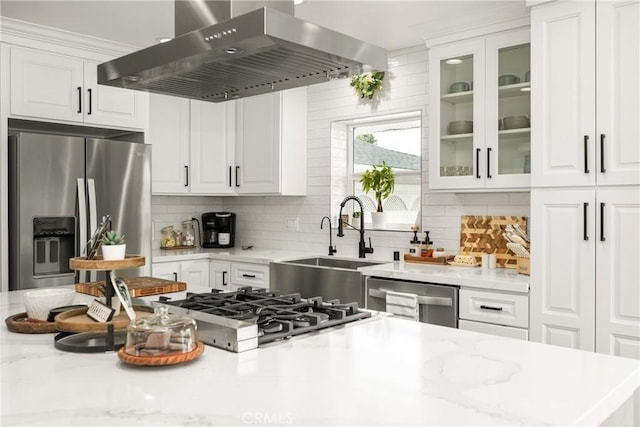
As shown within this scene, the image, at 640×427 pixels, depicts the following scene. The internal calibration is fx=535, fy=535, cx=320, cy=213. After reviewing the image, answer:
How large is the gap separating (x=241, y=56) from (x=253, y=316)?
0.85 m

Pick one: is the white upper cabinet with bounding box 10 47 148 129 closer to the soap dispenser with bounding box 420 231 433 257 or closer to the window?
the window

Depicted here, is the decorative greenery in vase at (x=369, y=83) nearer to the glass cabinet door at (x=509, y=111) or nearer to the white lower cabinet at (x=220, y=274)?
the glass cabinet door at (x=509, y=111)

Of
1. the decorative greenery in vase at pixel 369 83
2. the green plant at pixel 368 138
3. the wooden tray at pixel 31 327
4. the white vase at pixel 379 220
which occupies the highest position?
the decorative greenery in vase at pixel 369 83

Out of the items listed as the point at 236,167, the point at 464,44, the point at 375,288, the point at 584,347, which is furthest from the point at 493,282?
the point at 236,167

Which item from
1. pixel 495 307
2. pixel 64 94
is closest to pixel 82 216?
pixel 64 94

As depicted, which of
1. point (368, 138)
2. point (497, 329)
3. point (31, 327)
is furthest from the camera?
point (368, 138)

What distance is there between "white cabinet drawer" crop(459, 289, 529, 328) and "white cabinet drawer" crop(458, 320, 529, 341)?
0.9 inches

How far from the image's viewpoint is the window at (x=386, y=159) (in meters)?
4.17

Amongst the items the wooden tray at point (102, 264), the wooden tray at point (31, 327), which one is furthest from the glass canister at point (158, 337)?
the wooden tray at point (31, 327)

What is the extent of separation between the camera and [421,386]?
1.25m

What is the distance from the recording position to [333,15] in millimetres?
3373

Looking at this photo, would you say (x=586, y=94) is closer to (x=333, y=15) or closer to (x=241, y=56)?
(x=333, y=15)

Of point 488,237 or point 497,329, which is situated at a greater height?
point 488,237

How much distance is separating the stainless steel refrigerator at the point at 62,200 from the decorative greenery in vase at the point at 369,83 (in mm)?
1755
